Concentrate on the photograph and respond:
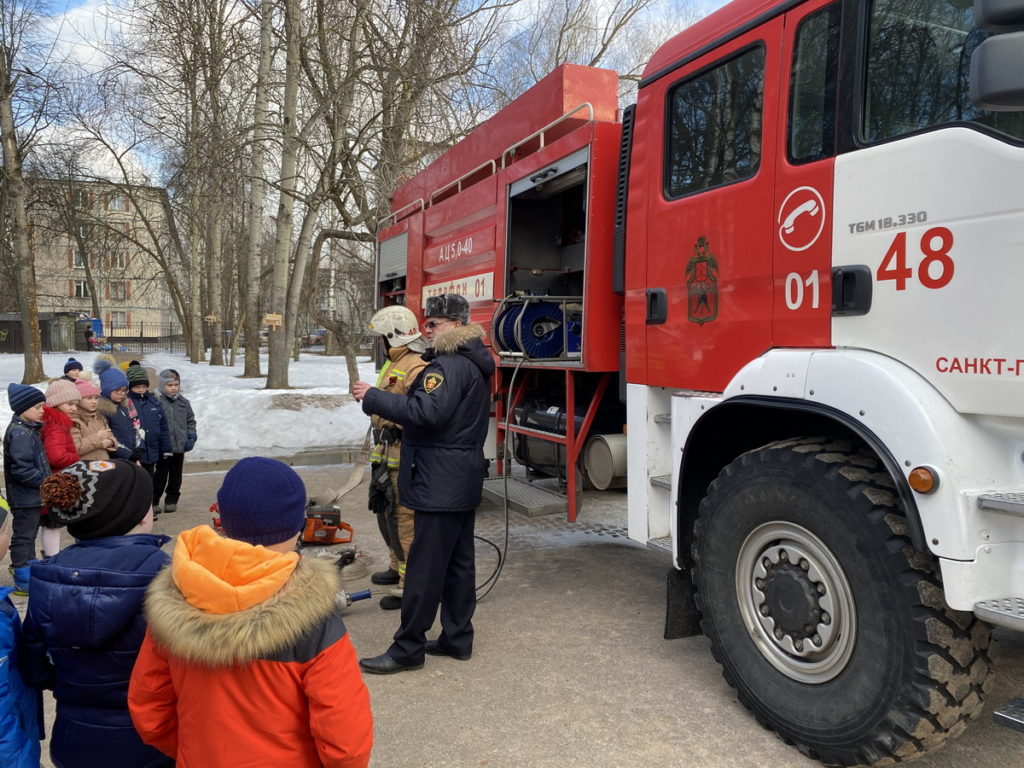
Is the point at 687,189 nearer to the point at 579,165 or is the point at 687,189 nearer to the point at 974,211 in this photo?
the point at 579,165

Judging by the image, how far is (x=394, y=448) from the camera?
4.57 metres

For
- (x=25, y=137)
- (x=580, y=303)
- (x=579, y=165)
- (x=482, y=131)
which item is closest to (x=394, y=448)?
(x=580, y=303)

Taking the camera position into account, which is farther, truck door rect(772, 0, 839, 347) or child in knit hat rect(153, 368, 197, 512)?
child in knit hat rect(153, 368, 197, 512)

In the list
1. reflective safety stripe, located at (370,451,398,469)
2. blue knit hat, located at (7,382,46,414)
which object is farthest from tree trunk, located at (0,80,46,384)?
reflective safety stripe, located at (370,451,398,469)

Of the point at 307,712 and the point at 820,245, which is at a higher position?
the point at 820,245

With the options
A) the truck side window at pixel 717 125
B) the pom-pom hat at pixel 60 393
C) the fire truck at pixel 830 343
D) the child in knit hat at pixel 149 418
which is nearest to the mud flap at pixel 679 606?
the fire truck at pixel 830 343

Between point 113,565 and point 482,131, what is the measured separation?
5.28 meters

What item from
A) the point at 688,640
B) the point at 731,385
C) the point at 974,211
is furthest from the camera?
the point at 688,640

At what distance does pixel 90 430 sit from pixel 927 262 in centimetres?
551

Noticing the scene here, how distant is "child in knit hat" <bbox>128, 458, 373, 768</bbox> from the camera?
1603 millimetres

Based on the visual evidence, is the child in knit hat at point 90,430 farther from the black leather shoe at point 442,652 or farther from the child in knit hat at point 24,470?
the black leather shoe at point 442,652

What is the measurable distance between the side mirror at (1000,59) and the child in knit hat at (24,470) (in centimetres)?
512

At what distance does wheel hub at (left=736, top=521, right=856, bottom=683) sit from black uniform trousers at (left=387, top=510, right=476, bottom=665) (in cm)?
134

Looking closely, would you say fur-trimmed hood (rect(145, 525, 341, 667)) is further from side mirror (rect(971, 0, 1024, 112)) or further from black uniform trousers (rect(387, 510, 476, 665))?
side mirror (rect(971, 0, 1024, 112))
